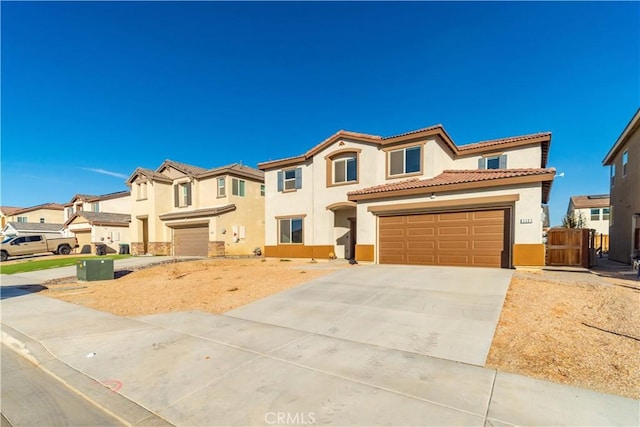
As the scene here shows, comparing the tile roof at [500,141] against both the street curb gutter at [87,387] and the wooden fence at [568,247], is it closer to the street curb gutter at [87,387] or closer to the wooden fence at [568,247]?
the wooden fence at [568,247]

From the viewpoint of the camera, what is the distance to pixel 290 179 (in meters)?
19.5

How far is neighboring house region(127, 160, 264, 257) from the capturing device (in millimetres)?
22859

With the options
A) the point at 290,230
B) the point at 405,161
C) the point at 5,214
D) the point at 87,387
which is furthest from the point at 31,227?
the point at 87,387

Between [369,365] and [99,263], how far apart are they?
1396 centimetres

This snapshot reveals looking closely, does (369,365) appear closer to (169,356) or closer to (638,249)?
(169,356)

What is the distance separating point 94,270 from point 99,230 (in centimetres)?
1953

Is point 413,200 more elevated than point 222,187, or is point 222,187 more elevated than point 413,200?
point 222,187

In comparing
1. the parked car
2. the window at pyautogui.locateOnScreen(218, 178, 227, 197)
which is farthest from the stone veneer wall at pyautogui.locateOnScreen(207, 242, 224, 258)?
the parked car

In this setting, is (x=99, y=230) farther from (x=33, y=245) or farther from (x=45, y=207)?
(x=45, y=207)

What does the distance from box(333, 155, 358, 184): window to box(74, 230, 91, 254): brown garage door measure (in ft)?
93.2

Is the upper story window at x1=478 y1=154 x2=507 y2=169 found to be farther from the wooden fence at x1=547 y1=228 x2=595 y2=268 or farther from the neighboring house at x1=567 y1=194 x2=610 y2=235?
the neighboring house at x1=567 y1=194 x2=610 y2=235

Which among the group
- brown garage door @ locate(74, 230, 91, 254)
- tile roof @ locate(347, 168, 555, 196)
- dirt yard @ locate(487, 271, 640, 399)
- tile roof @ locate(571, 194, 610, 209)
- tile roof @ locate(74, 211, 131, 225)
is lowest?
brown garage door @ locate(74, 230, 91, 254)

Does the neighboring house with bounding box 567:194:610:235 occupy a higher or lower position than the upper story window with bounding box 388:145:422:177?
lower

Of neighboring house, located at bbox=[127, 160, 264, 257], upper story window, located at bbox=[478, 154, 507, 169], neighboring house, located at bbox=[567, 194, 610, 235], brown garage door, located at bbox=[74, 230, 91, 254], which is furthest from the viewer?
neighboring house, located at bbox=[567, 194, 610, 235]
